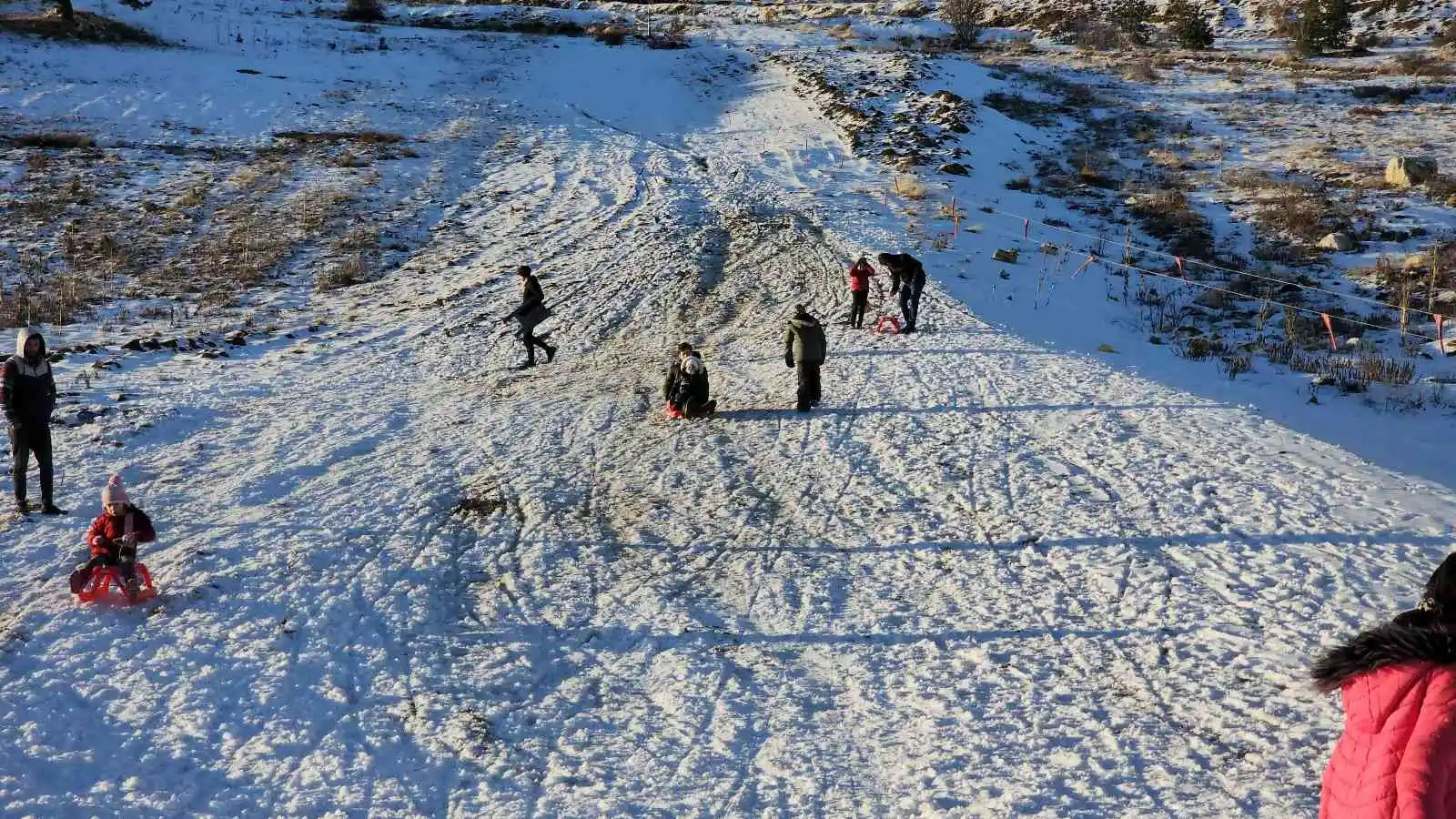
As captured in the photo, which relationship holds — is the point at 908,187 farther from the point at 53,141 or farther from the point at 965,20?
the point at 965,20

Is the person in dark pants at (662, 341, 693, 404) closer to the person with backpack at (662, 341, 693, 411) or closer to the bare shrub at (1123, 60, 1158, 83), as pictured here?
the person with backpack at (662, 341, 693, 411)

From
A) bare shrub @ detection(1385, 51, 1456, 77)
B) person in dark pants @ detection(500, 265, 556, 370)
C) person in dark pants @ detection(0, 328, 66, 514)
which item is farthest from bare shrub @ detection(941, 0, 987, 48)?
person in dark pants @ detection(0, 328, 66, 514)

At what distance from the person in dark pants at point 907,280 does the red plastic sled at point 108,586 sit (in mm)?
12345

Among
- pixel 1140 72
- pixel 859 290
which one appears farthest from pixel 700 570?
pixel 1140 72

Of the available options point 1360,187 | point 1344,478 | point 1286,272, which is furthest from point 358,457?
point 1360,187

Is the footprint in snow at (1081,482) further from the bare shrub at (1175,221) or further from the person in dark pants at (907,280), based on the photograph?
the bare shrub at (1175,221)

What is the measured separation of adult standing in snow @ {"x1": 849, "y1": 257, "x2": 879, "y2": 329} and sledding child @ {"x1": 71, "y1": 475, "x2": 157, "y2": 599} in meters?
12.2

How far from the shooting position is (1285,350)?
16.0m

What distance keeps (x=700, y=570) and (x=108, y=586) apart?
209 inches

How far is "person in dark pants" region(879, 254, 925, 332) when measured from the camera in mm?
16828

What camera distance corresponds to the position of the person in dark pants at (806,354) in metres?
13.2

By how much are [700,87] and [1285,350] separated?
3041cm

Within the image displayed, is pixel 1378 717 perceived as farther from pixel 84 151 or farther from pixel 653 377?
pixel 84 151

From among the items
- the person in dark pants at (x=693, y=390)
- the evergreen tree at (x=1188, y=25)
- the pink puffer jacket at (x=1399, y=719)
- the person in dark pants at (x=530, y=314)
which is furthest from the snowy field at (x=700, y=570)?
the evergreen tree at (x=1188, y=25)
